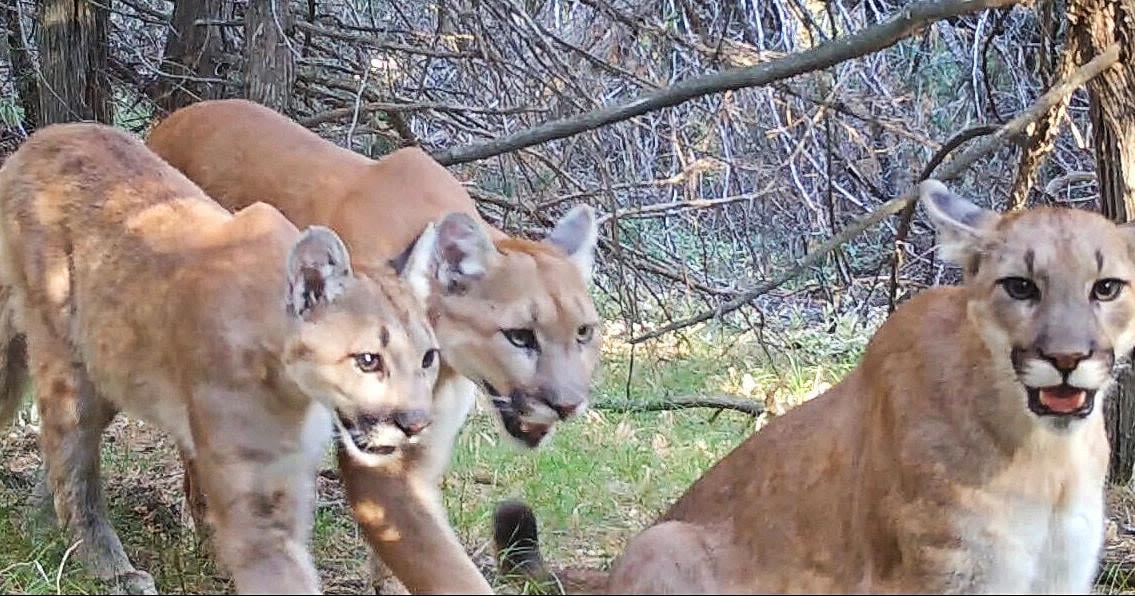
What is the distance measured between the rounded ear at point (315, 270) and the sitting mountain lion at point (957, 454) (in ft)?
3.47

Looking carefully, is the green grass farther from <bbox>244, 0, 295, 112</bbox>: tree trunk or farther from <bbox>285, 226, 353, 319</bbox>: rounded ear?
<bbox>244, 0, 295, 112</bbox>: tree trunk

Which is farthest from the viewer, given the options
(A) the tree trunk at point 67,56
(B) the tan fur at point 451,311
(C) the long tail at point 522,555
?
(A) the tree trunk at point 67,56

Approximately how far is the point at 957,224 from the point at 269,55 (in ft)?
11.0

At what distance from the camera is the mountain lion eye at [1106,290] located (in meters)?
3.82

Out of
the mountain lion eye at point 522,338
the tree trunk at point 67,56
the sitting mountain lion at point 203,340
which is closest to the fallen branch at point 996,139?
the mountain lion eye at point 522,338

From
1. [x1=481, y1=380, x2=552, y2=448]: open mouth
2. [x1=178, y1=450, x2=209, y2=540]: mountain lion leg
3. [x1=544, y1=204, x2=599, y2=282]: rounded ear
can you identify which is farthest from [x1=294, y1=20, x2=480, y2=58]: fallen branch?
[x1=481, y1=380, x2=552, y2=448]: open mouth

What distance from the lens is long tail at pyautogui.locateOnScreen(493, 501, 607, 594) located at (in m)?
4.66

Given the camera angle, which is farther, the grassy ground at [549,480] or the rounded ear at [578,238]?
the grassy ground at [549,480]

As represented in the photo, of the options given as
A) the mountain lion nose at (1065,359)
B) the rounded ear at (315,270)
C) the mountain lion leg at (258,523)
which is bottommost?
the mountain lion leg at (258,523)

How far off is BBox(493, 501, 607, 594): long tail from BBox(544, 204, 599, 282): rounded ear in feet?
2.55

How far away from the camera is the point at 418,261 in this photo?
4555mm

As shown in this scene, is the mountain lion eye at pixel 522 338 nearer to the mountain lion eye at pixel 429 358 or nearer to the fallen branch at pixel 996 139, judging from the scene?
the mountain lion eye at pixel 429 358

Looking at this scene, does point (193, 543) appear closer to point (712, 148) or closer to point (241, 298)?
point (241, 298)

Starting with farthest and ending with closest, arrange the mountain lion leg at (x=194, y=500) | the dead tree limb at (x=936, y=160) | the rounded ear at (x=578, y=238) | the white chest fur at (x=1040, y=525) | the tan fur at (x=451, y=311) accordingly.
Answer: the dead tree limb at (x=936, y=160)
the mountain lion leg at (x=194, y=500)
the rounded ear at (x=578, y=238)
the tan fur at (x=451, y=311)
the white chest fur at (x=1040, y=525)
